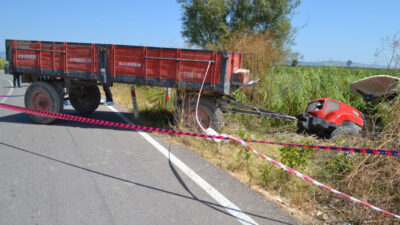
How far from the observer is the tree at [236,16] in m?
25.6

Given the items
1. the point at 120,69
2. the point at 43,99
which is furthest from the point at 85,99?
the point at 120,69

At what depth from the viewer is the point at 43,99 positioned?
802 cm

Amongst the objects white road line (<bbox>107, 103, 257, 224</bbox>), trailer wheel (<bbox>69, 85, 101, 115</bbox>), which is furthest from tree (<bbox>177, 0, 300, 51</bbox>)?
white road line (<bbox>107, 103, 257, 224</bbox>)

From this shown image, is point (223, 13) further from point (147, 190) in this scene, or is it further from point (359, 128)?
point (147, 190)

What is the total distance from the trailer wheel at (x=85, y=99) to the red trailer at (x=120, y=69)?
751 millimetres

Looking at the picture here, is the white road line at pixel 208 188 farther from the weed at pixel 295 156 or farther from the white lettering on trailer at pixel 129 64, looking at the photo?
the white lettering on trailer at pixel 129 64

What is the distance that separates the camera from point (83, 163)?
498 centimetres

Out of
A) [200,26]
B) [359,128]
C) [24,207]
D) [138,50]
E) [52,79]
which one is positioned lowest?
[24,207]

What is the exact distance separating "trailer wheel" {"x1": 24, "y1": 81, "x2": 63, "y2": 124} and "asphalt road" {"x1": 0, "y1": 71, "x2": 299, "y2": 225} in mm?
1587

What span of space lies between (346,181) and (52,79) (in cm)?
760

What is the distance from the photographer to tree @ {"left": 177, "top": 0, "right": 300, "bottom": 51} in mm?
25641

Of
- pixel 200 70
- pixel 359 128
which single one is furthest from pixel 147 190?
pixel 359 128

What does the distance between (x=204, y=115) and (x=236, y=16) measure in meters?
21.8

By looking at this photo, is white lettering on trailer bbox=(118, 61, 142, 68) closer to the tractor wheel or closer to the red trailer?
the red trailer
